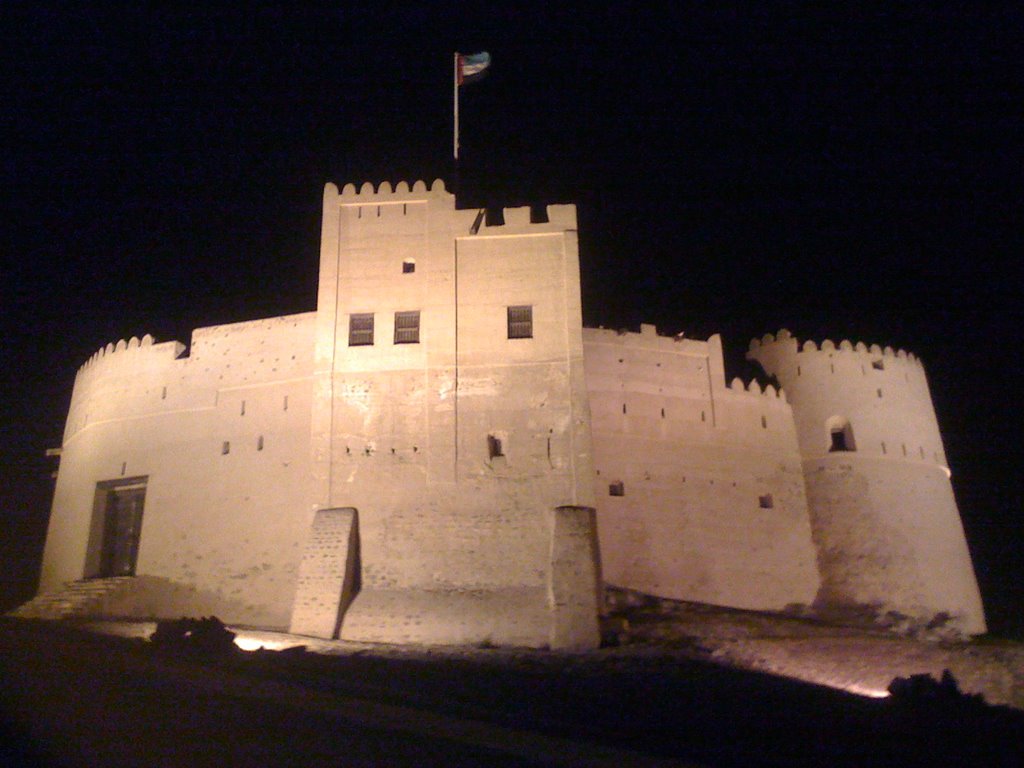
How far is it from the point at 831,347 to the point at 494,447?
48.2ft

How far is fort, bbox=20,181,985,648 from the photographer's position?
17.9m

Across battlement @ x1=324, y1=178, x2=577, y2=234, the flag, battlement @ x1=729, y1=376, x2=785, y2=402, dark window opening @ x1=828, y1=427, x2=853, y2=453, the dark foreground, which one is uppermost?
the flag

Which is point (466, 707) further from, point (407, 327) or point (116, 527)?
point (116, 527)

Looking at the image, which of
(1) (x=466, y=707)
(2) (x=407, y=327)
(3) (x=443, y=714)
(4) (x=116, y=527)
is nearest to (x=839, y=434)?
(2) (x=407, y=327)

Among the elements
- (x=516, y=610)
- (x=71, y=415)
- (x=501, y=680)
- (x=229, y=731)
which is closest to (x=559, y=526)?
(x=516, y=610)

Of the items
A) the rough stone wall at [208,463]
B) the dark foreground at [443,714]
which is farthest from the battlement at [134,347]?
the dark foreground at [443,714]

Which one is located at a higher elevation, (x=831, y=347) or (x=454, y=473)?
(x=831, y=347)

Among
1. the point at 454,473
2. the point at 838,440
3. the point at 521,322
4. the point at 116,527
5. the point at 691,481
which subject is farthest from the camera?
the point at 838,440

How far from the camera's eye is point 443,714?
11.0 meters

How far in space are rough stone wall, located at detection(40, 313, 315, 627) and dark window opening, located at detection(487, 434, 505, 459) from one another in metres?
4.18

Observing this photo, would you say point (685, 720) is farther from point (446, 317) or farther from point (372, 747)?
point (446, 317)

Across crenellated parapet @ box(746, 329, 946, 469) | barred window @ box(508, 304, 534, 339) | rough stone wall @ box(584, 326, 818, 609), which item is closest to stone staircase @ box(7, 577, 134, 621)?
barred window @ box(508, 304, 534, 339)

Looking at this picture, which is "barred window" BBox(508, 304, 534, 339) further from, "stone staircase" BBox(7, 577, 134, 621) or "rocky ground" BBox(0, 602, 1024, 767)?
"stone staircase" BBox(7, 577, 134, 621)

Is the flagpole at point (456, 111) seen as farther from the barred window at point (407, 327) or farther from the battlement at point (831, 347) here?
the battlement at point (831, 347)
